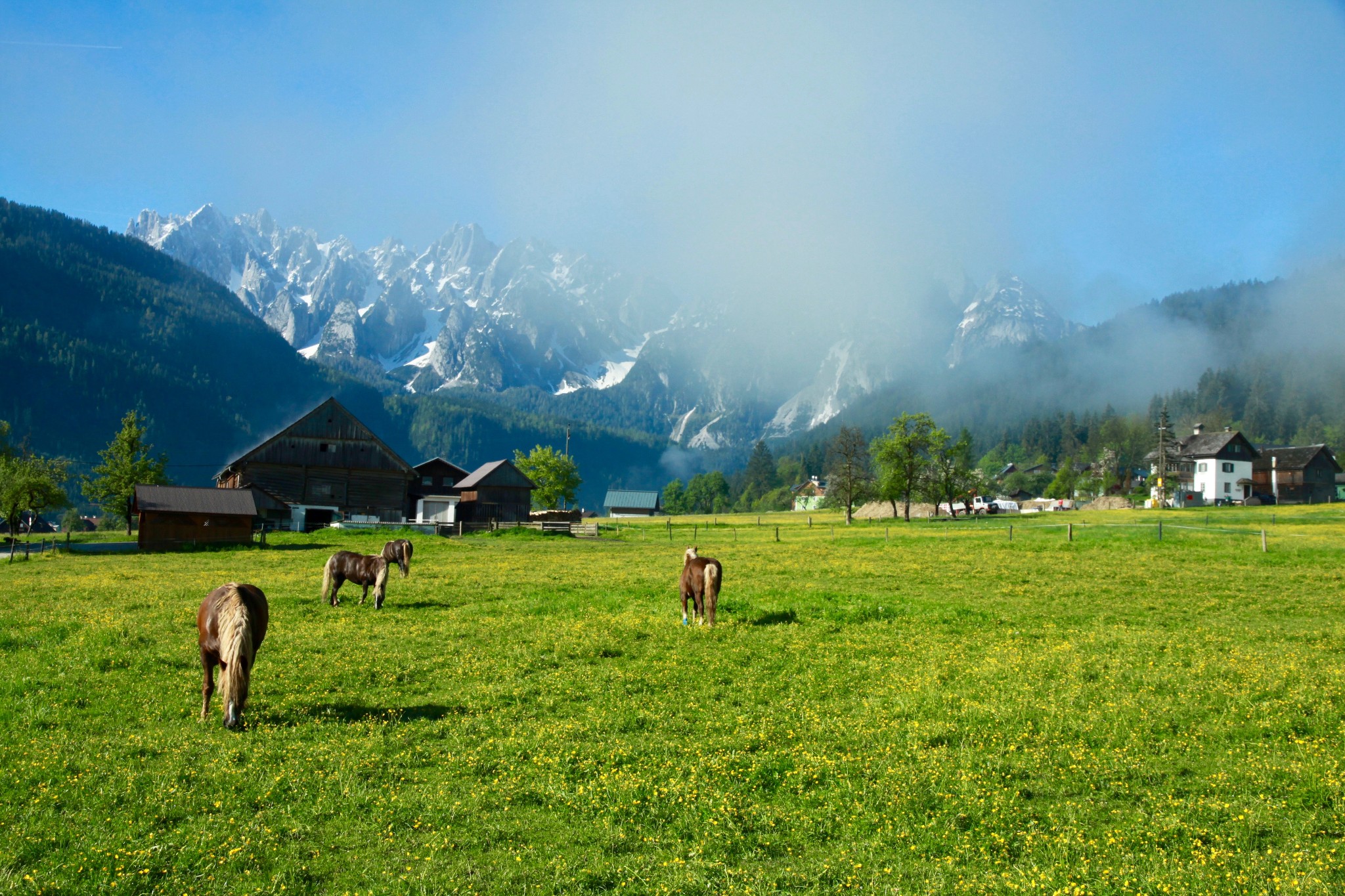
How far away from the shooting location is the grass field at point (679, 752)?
7281 mm

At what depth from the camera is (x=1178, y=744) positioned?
10617 millimetres

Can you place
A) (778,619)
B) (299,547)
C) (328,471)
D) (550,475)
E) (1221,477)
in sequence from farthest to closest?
(1221,477) < (550,475) < (328,471) < (299,547) < (778,619)

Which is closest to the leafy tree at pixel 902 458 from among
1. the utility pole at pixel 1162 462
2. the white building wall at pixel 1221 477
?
the utility pole at pixel 1162 462

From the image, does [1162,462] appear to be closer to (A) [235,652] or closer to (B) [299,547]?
(B) [299,547]

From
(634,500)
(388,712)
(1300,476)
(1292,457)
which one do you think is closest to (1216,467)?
(1300,476)

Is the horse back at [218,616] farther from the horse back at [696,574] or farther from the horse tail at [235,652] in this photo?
the horse back at [696,574]

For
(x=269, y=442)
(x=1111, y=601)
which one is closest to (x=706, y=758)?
(x=1111, y=601)

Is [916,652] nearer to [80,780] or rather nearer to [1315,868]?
[1315,868]

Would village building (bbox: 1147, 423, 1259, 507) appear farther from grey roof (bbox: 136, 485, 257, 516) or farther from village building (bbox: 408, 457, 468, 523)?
grey roof (bbox: 136, 485, 257, 516)

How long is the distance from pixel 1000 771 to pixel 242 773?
9.27m

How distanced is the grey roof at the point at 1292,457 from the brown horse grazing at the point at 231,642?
14420 centimetres

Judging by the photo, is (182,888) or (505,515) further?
(505,515)

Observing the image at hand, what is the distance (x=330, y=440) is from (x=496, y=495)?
20.0 metres

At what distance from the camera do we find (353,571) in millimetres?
23062
